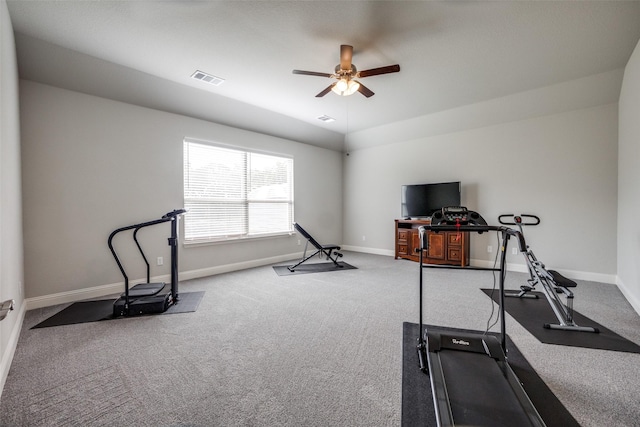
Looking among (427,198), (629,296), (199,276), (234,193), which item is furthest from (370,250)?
(629,296)

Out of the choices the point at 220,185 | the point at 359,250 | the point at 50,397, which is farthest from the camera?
the point at 359,250

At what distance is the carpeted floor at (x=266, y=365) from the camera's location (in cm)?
152

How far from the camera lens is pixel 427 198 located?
5.70m

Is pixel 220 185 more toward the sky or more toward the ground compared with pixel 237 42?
more toward the ground

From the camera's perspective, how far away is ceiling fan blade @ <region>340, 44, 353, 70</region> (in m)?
2.85

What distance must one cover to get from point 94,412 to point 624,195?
6142 mm

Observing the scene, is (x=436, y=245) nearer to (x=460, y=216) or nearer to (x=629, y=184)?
(x=629, y=184)

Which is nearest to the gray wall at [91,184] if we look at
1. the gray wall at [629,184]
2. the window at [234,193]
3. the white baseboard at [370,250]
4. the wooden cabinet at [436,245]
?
the window at [234,193]

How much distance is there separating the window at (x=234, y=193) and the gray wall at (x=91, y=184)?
234mm

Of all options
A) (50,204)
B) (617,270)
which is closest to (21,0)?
(50,204)

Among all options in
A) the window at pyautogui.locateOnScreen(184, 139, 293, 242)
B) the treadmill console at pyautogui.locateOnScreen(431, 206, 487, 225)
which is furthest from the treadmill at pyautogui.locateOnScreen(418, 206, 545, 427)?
the window at pyautogui.locateOnScreen(184, 139, 293, 242)

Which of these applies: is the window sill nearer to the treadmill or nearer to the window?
the window

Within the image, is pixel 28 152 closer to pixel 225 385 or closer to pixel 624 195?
pixel 225 385

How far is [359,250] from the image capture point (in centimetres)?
716
